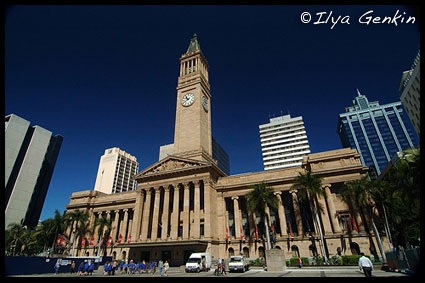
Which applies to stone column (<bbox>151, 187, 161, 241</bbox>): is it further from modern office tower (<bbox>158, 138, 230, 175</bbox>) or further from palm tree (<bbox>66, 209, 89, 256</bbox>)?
modern office tower (<bbox>158, 138, 230, 175</bbox>)

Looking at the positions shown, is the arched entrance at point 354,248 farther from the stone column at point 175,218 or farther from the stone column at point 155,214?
the stone column at point 155,214

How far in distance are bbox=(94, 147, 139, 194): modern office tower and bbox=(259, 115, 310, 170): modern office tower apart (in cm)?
8033

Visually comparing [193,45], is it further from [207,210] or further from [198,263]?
[198,263]

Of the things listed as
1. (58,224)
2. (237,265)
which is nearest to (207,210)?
(237,265)

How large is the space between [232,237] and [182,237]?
970 cm

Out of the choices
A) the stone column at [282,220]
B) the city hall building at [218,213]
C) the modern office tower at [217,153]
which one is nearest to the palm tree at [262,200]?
the stone column at [282,220]

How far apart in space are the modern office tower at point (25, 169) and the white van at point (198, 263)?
8290 centimetres

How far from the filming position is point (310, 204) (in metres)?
42.1

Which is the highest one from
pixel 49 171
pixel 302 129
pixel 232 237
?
pixel 302 129

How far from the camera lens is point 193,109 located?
58469mm

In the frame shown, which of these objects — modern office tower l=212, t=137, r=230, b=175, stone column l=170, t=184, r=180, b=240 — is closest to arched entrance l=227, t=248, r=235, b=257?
stone column l=170, t=184, r=180, b=240

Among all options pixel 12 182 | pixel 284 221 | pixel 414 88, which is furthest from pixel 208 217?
pixel 12 182

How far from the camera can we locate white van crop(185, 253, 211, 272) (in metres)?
31.5

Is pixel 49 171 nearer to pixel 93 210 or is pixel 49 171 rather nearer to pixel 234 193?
pixel 93 210
